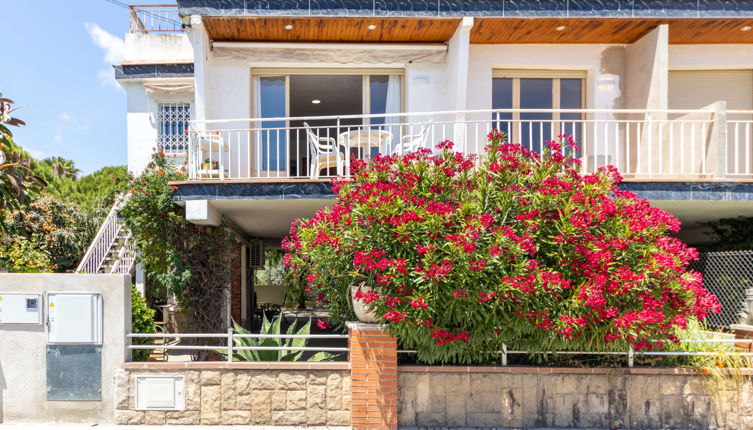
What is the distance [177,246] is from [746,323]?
8098 mm

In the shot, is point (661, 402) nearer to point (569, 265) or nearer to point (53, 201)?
point (569, 265)

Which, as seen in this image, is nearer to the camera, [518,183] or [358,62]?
[518,183]

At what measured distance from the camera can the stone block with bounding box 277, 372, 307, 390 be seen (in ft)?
18.0

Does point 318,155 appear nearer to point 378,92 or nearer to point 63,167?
point 378,92

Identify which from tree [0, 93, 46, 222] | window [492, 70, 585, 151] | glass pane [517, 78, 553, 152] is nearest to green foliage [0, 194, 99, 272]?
tree [0, 93, 46, 222]

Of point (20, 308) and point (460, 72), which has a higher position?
point (460, 72)

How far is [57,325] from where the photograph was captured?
5.46 metres

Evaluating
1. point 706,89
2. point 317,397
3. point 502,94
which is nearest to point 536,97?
point 502,94

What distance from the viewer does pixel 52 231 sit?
488 inches

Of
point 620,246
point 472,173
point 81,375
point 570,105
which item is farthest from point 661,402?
point 81,375

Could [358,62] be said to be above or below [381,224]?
above

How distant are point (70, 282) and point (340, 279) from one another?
2986 mm

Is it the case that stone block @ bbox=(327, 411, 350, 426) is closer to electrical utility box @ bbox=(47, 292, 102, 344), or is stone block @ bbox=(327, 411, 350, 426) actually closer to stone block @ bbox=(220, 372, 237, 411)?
stone block @ bbox=(220, 372, 237, 411)

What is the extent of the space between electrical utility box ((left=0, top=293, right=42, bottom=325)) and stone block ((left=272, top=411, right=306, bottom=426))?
9.33 ft
